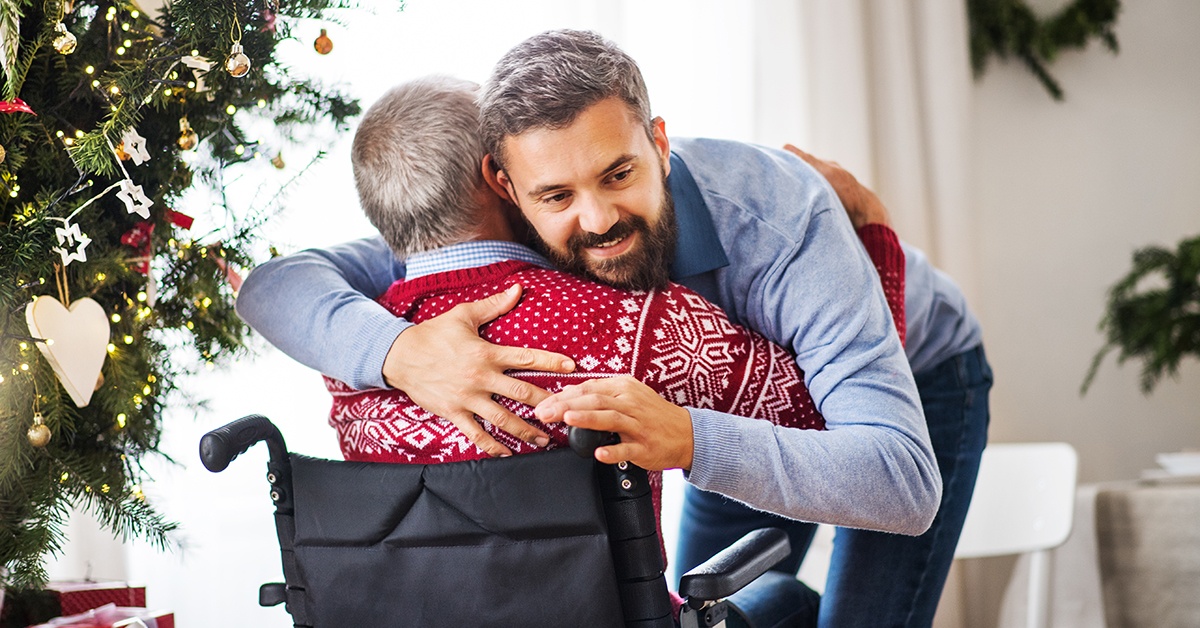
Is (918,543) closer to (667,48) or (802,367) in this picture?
(802,367)

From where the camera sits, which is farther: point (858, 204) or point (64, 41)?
point (858, 204)

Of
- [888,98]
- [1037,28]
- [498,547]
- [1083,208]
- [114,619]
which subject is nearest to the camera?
[498,547]

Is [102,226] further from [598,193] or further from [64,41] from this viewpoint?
[598,193]

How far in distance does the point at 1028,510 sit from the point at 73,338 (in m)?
2.16

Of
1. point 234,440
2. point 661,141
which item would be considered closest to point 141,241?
point 234,440

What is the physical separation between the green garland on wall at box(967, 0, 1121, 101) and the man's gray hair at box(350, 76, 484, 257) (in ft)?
8.25

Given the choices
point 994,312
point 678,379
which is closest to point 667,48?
point 994,312

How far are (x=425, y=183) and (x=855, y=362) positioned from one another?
1.77 ft

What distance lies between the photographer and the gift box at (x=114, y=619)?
4.90ft

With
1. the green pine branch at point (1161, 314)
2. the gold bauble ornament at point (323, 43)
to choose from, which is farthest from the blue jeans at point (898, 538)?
the green pine branch at point (1161, 314)

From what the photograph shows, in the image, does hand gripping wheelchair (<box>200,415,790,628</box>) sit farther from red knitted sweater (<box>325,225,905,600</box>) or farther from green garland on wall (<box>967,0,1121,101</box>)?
green garland on wall (<box>967,0,1121,101</box>)

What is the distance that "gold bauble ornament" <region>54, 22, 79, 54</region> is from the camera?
1179mm

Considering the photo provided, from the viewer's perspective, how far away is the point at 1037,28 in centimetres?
332

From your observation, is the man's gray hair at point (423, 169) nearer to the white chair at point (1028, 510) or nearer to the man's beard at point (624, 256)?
the man's beard at point (624, 256)
